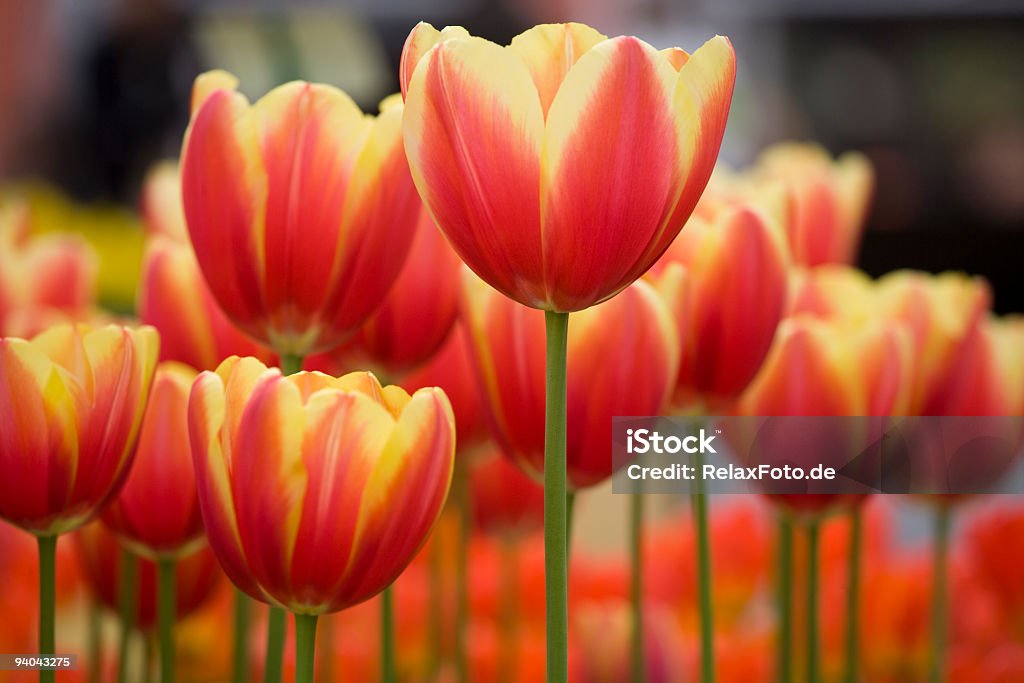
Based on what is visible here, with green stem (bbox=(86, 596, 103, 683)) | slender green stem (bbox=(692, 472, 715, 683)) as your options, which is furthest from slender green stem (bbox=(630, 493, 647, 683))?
green stem (bbox=(86, 596, 103, 683))

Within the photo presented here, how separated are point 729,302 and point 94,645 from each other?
6.8 inches

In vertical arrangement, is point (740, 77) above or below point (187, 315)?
above

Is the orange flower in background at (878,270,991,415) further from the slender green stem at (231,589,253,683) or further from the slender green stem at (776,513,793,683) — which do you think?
the slender green stem at (231,589,253,683)

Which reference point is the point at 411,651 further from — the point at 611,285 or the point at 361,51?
the point at 361,51

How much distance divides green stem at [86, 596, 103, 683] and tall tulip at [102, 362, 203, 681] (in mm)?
66

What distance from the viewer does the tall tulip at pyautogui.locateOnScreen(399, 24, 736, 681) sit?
17cm

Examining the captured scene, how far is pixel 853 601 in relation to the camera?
26cm

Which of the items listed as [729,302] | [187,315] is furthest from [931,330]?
[187,315]

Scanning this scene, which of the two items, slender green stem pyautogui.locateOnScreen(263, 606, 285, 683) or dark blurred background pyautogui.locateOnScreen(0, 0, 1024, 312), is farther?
dark blurred background pyautogui.locateOnScreen(0, 0, 1024, 312)

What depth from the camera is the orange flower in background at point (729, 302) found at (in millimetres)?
216

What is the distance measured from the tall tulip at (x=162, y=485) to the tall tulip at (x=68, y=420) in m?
0.02

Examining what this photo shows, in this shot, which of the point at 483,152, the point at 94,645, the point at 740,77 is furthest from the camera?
the point at 740,77

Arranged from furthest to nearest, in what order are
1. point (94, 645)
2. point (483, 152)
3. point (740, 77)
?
point (740, 77) → point (94, 645) → point (483, 152)

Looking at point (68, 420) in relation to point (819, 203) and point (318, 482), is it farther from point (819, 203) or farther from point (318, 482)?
point (819, 203)
